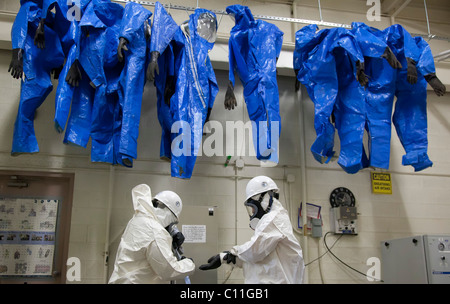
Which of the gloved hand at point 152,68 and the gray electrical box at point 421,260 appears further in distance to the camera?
the gray electrical box at point 421,260

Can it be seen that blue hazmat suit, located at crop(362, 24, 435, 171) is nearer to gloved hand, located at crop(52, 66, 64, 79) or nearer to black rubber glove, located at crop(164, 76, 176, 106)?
black rubber glove, located at crop(164, 76, 176, 106)

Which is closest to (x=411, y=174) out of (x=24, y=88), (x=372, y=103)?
(x=372, y=103)

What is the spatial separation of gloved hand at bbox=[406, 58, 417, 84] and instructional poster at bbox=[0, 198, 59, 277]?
139 inches

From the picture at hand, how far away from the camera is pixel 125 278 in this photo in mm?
2730

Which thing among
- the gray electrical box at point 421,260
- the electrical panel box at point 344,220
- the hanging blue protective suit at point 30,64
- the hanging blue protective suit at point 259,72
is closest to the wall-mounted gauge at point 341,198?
the electrical panel box at point 344,220

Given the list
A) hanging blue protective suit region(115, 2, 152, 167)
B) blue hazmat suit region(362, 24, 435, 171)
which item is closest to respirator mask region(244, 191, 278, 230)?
hanging blue protective suit region(115, 2, 152, 167)

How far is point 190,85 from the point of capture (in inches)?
139

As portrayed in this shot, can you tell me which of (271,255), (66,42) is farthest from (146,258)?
(66,42)

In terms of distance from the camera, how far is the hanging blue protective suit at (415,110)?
12.3 ft

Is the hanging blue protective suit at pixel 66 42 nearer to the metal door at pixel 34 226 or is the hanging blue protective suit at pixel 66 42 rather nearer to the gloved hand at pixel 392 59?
the metal door at pixel 34 226

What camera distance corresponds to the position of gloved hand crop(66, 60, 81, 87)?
333 centimetres

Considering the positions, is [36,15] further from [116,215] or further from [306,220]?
[306,220]

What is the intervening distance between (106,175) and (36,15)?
5.06ft

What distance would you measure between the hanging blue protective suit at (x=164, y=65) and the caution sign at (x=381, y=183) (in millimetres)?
2301
